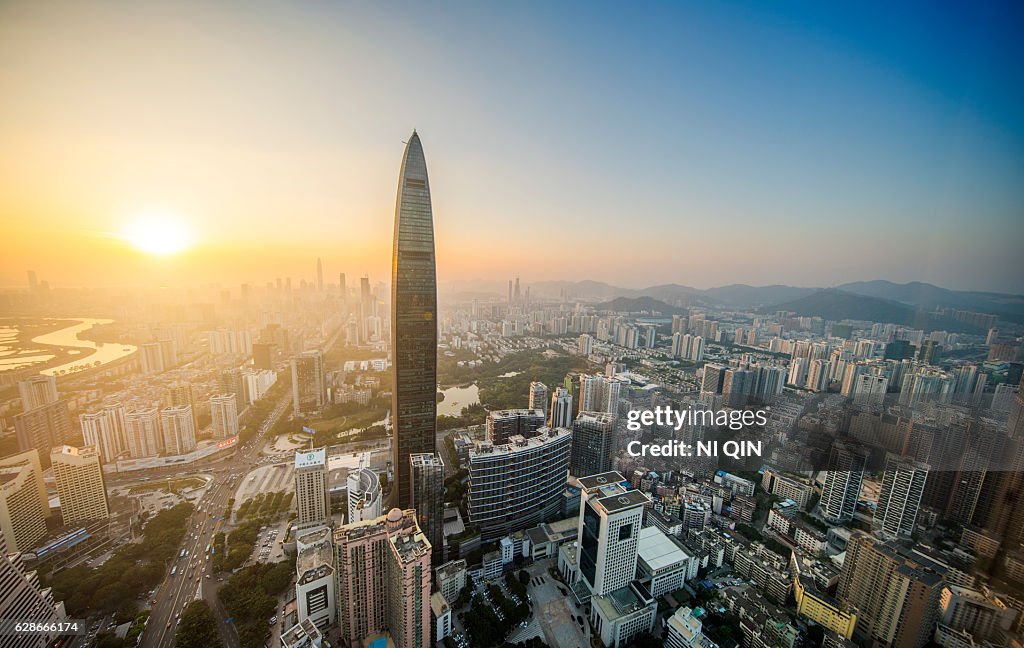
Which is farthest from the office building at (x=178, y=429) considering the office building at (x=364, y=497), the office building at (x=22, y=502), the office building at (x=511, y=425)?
Result: the office building at (x=511, y=425)

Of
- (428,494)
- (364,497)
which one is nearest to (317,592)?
(364,497)

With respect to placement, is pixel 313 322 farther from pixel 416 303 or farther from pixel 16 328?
pixel 416 303

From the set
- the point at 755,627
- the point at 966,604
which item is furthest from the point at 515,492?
the point at 966,604

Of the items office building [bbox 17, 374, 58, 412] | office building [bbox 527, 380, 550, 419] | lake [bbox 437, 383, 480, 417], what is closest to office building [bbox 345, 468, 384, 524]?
office building [bbox 527, 380, 550, 419]

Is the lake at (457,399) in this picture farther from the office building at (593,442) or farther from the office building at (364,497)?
the office building at (364,497)

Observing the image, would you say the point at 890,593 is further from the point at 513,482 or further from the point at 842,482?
the point at 513,482
